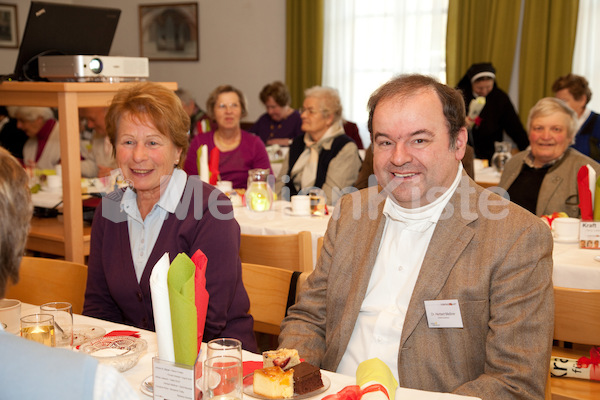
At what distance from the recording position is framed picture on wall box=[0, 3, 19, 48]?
9.79m

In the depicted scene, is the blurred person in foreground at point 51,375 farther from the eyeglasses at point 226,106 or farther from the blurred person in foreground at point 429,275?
the eyeglasses at point 226,106

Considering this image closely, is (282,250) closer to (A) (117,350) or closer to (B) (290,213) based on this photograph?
(B) (290,213)

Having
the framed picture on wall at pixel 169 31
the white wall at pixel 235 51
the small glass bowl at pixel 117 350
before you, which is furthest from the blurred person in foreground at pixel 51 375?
the framed picture on wall at pixel 169 31

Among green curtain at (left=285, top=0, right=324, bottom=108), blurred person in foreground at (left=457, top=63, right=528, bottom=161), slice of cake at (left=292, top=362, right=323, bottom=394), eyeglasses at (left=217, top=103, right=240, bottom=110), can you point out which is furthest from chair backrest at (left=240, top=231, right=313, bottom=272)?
green curtain at (left=285, top=0, right=324, bottom=108)

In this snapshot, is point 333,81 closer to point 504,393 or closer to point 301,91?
point 301,91

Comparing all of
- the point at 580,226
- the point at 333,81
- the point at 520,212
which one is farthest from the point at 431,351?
the point at 333,81

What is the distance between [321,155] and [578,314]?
279cm

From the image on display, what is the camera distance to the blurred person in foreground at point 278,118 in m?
7.68

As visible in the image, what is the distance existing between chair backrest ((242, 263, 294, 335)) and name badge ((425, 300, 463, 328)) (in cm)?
58

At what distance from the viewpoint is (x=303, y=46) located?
8.57 metres

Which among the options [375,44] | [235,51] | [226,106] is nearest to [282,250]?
[226,106]

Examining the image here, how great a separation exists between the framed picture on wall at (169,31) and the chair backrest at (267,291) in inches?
313

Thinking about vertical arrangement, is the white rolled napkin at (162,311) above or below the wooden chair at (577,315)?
above

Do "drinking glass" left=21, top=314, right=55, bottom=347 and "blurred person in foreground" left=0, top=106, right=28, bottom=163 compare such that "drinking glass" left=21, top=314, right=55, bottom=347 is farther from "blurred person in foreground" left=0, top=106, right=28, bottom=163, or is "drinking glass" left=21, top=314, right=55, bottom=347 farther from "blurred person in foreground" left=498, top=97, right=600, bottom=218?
"blurred person in foreground" left=0, top=106, right=28, bottom=163
